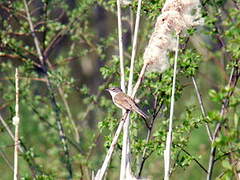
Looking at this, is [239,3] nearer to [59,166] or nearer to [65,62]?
[65,62]

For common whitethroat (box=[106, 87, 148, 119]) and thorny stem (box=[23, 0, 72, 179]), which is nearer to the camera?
common whitethroat (box=[106, 87, 148, 119])

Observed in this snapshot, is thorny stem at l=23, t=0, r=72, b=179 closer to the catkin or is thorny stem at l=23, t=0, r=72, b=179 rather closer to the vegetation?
the vegetation

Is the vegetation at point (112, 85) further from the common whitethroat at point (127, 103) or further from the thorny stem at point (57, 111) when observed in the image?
the common whitethroat at point (127, 103)

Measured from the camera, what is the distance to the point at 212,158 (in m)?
4.64

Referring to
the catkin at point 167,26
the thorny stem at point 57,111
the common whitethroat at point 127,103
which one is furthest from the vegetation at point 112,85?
the catkin at point 167,26

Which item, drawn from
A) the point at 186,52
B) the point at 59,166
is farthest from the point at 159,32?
the point at 59,166

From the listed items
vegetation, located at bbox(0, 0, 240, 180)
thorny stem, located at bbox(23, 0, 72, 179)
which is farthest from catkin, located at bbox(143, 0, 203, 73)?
thorny stem, located at bbox(23, 0, 72, 179)

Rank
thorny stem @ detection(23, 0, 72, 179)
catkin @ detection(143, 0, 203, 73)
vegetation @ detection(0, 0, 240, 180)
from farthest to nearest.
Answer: thorny stem @ detection(23, 0, 72, 179)
vegetation @ detection(0, 0, 240, 180)
catkin @ detection(143, 0, 203, 73)

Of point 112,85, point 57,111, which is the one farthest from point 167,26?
point 57,111

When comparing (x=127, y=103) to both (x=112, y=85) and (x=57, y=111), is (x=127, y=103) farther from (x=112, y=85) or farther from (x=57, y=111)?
(x=57, y=111)

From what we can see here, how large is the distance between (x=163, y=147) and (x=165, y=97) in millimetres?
554

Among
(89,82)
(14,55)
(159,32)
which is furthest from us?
(89,82)

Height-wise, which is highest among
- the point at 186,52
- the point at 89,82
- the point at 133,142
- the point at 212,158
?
the point at 89,82

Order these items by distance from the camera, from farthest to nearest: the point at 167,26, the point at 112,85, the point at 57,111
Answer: the point at 57,111 → the point at 112,85 → the point at 167,26
